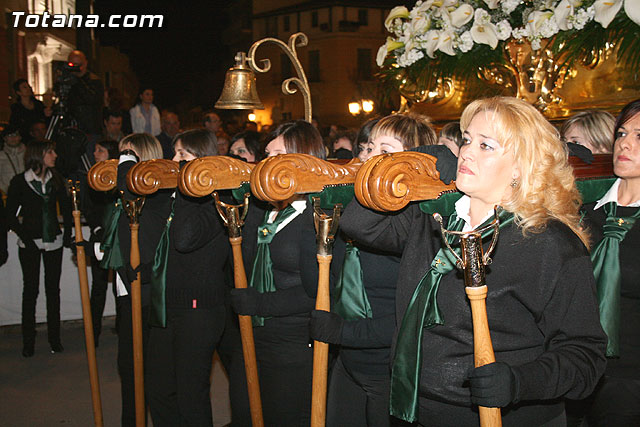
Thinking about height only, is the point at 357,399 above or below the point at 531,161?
below

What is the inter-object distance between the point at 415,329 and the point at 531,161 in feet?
1.94

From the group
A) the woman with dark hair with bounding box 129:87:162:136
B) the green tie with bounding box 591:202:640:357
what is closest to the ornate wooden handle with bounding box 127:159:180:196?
the green tie with bounding box 591:202:640:357

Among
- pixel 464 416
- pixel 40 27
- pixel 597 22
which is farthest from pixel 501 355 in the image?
pixel 40 27

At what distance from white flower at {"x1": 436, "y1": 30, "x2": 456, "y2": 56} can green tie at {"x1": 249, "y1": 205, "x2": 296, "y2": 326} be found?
1097 mm

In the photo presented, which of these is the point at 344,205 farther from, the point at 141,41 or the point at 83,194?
the point at 141,41

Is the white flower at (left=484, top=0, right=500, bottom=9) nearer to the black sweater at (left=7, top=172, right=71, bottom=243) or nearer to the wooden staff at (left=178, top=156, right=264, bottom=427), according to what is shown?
the wooden staff at (left=178, top=156, right=264, bottom=427)

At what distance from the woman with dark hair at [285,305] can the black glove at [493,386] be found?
1.43 meters

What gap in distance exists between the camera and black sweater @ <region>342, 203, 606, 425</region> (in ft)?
5.42

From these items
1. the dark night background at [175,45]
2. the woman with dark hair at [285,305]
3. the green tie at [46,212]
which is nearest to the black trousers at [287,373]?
the woman with dark hair at [285,305]

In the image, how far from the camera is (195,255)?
3389 mm

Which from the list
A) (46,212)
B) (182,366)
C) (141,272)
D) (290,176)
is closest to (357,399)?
(290,176)

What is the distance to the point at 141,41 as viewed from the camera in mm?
30797

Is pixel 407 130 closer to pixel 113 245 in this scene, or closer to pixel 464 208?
pixel 464 208

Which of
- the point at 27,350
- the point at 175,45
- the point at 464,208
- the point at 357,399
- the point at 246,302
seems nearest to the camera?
the point at 464,208
